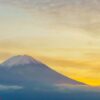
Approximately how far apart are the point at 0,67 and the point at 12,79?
17.5 ft

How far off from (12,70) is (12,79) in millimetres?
5139

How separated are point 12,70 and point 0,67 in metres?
1.97

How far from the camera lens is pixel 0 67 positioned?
114m

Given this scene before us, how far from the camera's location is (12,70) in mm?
113750

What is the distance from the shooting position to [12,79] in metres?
119
